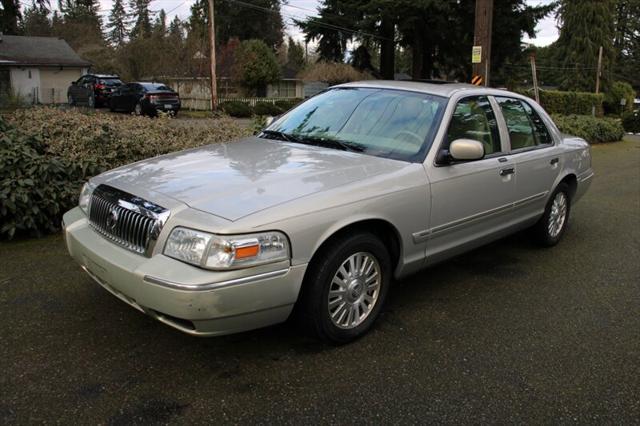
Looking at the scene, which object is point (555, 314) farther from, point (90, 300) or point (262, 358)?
point (90, 300)

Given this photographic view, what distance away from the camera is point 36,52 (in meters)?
38.6

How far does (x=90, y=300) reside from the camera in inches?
158

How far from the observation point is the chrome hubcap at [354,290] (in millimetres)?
3328

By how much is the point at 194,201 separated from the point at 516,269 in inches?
125

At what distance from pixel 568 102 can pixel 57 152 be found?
3560 centimetres

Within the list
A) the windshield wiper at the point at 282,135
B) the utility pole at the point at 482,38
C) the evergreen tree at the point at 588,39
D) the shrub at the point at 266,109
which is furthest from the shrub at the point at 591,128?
the evergreen tree at the point at 588,39

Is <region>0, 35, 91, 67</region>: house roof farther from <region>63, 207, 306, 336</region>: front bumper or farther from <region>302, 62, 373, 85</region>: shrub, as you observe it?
<region>63, 207, 306, 336</region>: front bumper

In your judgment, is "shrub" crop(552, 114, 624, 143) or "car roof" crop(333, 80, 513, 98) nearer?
"car roof" crop(333, 80, 513, 98)

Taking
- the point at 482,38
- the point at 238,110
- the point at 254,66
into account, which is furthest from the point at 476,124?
the point at 254,66

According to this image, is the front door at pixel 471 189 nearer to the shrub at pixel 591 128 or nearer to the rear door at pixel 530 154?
the rear door at pixel 530 154

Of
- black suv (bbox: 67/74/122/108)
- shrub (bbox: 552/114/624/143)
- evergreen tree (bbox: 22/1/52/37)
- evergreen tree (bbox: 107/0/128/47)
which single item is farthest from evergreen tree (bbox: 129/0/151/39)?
shrub (bbox: 552/114/624/143)

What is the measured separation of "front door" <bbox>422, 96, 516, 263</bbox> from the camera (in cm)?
387

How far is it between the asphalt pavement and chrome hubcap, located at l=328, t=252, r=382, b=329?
18 centimetres

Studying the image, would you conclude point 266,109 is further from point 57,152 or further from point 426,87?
point 426,87
